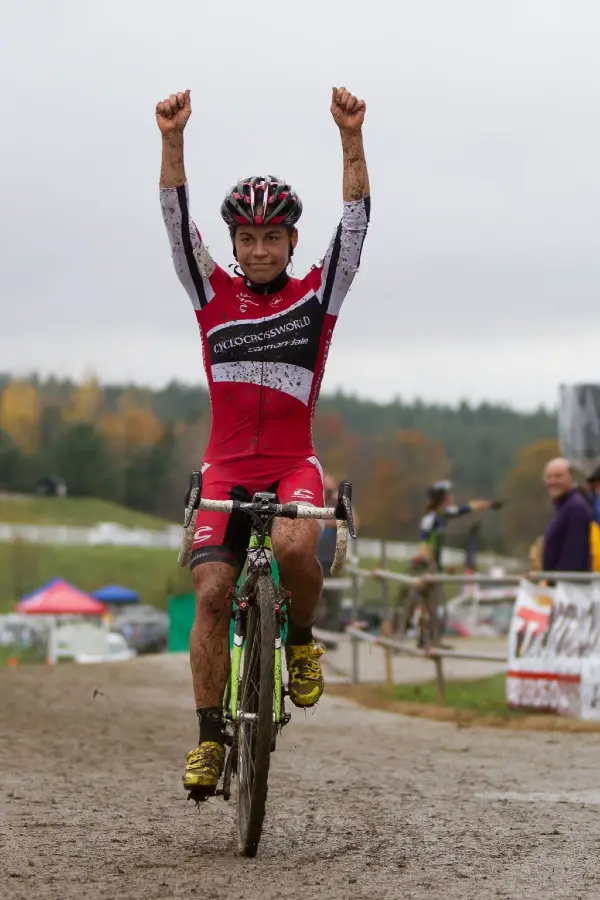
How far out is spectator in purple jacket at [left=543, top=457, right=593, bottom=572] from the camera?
1302cm

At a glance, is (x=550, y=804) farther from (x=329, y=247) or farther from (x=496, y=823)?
(x=329, y=247)

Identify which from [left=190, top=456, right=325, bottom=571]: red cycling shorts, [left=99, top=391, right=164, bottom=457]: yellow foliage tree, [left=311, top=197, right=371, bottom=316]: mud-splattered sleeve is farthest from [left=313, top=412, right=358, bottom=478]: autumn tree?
[left=190, top=456, right=325, bottom=571]: red cycling shorts

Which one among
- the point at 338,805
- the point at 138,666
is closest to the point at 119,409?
the point at 138,666

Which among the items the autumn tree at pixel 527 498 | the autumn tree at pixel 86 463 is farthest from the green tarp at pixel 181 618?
the autumn tree at pixel 86 463

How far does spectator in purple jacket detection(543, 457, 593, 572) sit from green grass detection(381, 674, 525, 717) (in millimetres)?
1404

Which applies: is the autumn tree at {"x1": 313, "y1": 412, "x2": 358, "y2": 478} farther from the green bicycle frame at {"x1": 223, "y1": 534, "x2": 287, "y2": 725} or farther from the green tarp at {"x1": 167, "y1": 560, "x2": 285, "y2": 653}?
the green bicycle frame at {"x1": 223, "y1": 534, "x2": 287, "y2": 725}

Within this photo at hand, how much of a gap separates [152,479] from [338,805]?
4461 inches

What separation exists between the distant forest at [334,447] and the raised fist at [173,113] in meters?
72.3

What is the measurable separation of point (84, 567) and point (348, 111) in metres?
91.1

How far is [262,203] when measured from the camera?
6512mm

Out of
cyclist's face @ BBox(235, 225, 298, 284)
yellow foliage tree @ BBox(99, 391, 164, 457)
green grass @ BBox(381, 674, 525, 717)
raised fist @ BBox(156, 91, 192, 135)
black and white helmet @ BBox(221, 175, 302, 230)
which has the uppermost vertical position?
yellow foliage tree @ BBox(99, 391, 164, 457)

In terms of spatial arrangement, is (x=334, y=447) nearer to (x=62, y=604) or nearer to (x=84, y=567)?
(x=84, y=567)

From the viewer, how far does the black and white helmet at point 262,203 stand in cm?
652

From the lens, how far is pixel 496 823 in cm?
695
